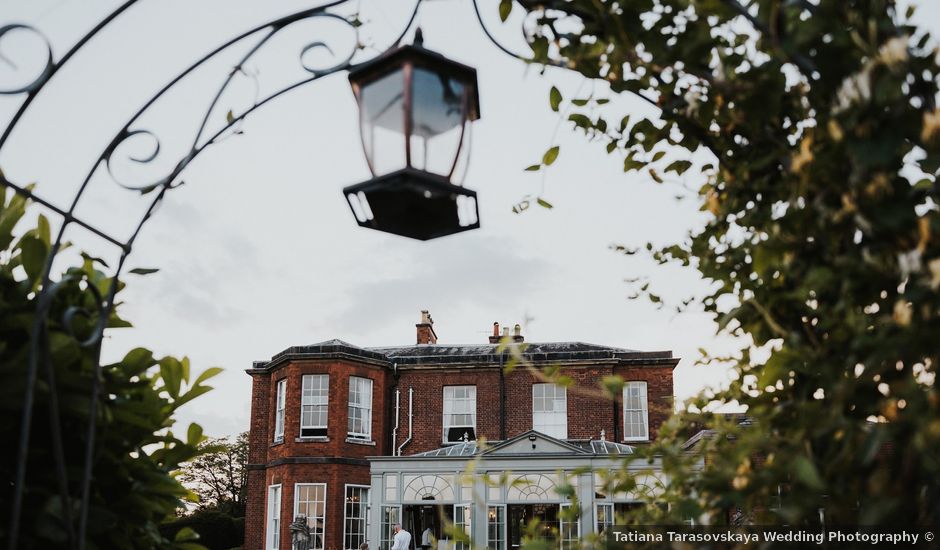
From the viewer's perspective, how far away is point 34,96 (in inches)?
91.4

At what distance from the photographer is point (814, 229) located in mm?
1724

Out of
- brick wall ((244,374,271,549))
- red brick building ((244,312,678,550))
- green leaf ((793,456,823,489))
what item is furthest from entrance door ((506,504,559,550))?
green leaf ((793,456,823,489))

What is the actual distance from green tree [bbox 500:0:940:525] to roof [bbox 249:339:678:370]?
21.1 m

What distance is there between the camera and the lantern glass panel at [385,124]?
2309mm

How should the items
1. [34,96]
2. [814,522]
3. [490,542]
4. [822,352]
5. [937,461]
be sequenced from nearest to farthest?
1. [937,461]
2. [822,352]
3. [814,522]
4. [34,96]
5. [490,542]

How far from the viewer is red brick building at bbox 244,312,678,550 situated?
23.8 meters

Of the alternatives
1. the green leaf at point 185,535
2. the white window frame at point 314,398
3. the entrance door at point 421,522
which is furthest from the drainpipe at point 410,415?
the green leaf at point 185,535

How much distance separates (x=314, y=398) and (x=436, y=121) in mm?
23483

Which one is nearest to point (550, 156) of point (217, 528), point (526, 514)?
point (526, 514)

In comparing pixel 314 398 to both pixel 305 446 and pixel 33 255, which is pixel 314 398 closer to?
pixel 305 446

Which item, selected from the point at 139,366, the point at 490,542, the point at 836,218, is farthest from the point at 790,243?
the point at 490,542

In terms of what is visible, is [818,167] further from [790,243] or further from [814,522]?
[814,522]

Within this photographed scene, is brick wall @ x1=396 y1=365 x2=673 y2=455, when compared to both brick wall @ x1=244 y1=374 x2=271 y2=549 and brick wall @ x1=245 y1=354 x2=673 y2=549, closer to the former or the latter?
brick wall @ x1=245 y1=354 x2=673 y2=549

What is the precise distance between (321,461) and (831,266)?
78.0ft
